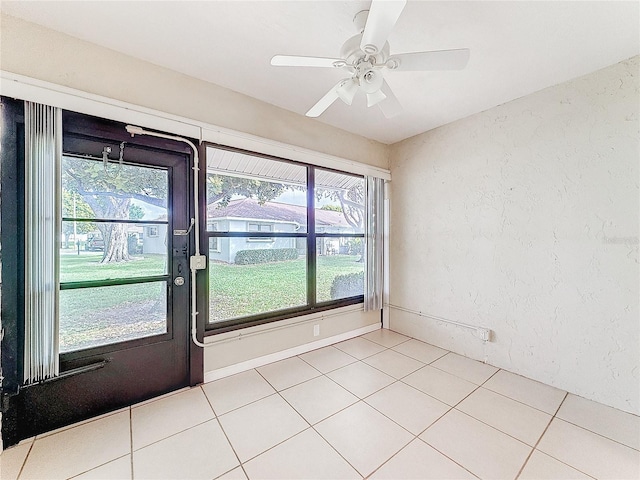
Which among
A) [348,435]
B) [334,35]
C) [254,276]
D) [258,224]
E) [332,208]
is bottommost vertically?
[348,435]

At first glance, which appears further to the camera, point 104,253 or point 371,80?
point 104,253

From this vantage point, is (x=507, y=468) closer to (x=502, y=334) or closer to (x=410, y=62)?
(x=502, y=334)

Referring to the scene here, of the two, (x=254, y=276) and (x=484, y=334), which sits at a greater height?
(x=254, y=276)

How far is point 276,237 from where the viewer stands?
2789 mm

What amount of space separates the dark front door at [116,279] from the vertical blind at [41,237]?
0.09 meters

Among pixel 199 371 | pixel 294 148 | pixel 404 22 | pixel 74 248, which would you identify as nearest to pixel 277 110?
pixel 294 148

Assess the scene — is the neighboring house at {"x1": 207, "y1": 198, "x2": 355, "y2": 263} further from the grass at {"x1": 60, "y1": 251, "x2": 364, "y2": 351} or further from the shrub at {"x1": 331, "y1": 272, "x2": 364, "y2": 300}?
the shrub at {"x1": 331, "y1": 272, "x2": 364, "y2": 300}

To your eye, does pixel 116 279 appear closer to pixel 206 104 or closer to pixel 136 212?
pixel 136 212

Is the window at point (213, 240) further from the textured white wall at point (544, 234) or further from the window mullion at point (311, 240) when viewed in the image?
the textured white wall at point (544, 234)

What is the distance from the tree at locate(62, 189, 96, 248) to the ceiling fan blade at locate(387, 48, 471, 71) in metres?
2.18

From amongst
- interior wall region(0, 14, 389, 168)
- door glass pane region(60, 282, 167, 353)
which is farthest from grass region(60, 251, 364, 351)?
interior wall region(0, 14, 389, 168)

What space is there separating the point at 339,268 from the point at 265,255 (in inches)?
42.6

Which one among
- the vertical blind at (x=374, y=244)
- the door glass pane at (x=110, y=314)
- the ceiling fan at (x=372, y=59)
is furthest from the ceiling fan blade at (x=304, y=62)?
the vertical blind at (x=374, y=244)

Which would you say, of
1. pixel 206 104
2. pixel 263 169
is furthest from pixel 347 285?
pixel 206 104
